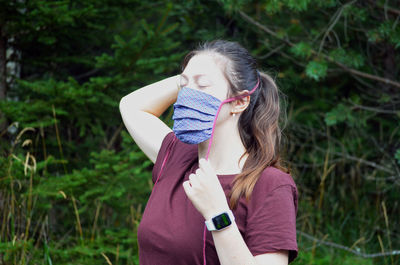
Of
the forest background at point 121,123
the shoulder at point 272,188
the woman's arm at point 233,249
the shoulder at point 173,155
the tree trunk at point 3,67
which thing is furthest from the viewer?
the tree trunk at point 3,67

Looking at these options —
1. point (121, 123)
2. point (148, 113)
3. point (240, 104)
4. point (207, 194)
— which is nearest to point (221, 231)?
point (207, 194)

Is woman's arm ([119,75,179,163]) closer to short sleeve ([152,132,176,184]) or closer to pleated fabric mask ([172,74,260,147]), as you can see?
short sleeve ([152,132,176,184])

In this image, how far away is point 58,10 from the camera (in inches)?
151

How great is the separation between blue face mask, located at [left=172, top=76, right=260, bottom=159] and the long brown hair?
0.12 meters

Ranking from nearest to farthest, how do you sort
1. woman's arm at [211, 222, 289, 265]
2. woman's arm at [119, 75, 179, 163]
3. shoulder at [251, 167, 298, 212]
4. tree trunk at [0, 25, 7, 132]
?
woman's arm at [211, 222, 289, 265]
shoulder at [251, 167, 298, 212]
woman's arm at [119, 75, 179, 163]
tree trunk at [0, 25, 7, 132]

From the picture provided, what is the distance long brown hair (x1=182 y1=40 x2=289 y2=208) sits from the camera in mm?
1984

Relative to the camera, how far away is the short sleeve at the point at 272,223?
1670mm

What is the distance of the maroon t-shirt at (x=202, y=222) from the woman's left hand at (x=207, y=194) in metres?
0.16

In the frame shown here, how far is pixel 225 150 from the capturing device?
2020 millimetres

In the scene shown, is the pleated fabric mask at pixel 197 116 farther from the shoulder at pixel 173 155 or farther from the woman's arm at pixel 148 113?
the woman's arm at pixel 148 113

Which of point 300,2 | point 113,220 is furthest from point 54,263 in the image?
point 300,2

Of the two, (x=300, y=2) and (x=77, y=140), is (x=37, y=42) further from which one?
(x=300, y=2)

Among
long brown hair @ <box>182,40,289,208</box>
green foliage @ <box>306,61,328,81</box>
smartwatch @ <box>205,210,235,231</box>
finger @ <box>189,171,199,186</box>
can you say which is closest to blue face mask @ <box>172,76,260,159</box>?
long brown hair @ <box>182,40,289,208</box>

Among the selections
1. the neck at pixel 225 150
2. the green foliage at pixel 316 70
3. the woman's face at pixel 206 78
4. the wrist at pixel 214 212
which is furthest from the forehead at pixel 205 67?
the green foliage at pixel 316 70
